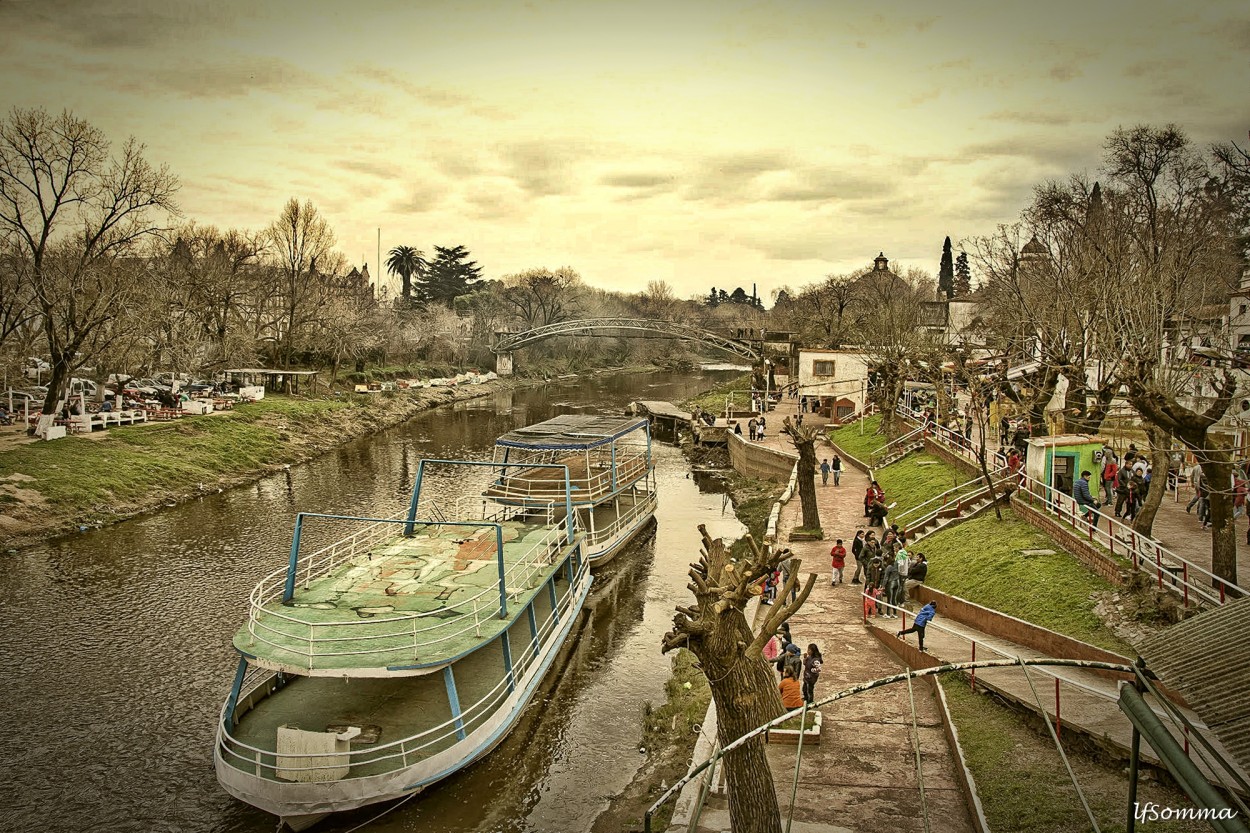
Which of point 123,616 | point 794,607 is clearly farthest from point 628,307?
point 794,607

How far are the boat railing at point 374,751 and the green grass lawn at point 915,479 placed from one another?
18497mm

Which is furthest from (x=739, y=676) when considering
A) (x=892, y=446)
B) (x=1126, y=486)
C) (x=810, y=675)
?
(x=892, y=446)

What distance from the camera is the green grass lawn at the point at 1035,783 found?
10.9 meters

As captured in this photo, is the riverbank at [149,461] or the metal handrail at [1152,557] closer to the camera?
the metal handrail at [1152,557]

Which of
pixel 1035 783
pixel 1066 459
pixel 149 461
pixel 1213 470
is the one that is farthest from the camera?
pixel 149 461

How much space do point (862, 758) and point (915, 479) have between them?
21634mm

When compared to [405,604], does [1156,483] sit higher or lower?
higher

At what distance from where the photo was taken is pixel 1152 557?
57.8ft

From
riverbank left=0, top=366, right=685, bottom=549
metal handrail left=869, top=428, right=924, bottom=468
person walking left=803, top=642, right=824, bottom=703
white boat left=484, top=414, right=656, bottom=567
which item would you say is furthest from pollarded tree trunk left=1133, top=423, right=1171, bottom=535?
riverbank left=0, top=366, right=685, bottom=549

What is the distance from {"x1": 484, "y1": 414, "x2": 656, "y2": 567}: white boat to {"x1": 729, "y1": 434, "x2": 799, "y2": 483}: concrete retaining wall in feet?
28.3

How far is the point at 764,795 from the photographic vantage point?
1119 centimetres

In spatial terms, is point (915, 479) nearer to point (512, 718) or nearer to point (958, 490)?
point (958, 490)

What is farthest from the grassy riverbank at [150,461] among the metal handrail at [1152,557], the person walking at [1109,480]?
the person walking at [1109,480]

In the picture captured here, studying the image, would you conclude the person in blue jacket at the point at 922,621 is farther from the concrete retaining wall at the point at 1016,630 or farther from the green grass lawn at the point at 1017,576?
the green grass lawn at the point at 1017,576
